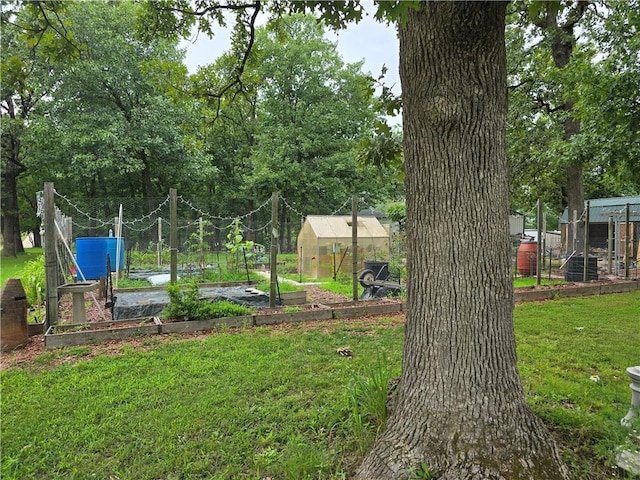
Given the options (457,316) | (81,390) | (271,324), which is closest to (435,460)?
(457,316)

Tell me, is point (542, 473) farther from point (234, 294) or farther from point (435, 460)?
point (234, 294)

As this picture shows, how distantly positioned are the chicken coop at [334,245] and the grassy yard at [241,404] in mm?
6524

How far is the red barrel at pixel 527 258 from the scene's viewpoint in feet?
36.4

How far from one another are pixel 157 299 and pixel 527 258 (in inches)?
379

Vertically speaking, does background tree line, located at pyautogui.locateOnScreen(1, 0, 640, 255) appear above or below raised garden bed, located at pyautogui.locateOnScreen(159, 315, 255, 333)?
above

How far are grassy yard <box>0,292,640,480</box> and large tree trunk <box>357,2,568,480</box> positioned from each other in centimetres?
36

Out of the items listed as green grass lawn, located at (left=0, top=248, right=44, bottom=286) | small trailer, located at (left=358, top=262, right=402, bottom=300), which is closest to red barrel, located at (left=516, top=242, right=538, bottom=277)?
small trailer, located at (left=358, top=262, right=402, bottom=300)

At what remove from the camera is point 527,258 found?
440 inches

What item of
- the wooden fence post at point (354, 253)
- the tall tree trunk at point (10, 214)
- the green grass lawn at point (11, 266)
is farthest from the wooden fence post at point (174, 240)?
the tall tree trunk at point (10, 214)

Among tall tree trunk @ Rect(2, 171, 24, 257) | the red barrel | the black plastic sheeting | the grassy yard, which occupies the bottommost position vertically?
the grassy yard

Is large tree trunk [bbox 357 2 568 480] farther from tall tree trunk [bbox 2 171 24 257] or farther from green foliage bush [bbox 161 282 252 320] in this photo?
tall tree trunk [bbox 2 171 24 257]

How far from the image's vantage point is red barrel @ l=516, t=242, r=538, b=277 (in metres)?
11.1

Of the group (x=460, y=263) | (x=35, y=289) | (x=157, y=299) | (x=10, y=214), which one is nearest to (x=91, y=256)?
(x=35, y=289)

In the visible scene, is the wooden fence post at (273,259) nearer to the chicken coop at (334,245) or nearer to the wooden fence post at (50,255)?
the wooden fence post at (50,255)
